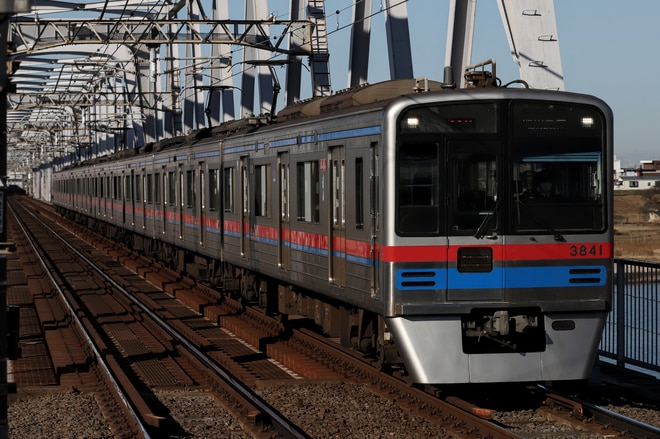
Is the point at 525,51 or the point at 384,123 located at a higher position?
the point at 525,51

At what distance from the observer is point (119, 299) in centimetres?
2070

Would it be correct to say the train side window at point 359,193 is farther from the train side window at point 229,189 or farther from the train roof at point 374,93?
the train side window at point 229,189

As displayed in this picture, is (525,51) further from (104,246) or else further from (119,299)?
(104,246)

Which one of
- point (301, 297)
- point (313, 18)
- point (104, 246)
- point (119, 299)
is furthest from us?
point (104, 246)

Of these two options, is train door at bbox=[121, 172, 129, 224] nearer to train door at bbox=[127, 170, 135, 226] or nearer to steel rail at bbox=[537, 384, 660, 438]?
train door at bbox=[127, 170, 135, 226]

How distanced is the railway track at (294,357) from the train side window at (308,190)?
156 cm

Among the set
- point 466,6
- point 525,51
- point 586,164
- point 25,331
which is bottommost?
point 25,331

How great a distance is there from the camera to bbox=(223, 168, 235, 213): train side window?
18.0 m

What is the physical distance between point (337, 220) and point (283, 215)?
260cm

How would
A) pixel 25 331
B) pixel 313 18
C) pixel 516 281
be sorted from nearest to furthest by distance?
pixel 516 281, pixel 25 331, pixel 313 18

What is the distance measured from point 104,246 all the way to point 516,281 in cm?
2971

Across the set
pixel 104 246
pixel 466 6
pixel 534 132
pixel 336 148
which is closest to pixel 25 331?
pixel 336 148

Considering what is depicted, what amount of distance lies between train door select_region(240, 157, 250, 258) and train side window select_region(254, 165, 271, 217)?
23.6 inches

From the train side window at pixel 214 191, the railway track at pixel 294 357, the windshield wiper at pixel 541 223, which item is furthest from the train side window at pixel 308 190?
the train side window at pixel 214 191
